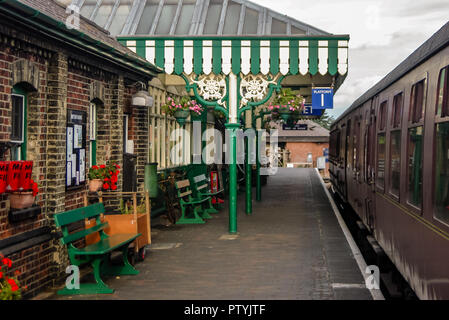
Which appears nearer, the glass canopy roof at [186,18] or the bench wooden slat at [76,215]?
the bench wooden slat at [76,215]

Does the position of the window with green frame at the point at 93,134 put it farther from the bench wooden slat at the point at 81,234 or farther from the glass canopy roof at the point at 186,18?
the glass canopy roof at the point at 186,18

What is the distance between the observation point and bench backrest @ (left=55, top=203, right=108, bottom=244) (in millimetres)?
6762

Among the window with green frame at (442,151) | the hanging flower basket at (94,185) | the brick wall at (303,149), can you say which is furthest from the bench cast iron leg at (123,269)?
the brick wall at (303,149)

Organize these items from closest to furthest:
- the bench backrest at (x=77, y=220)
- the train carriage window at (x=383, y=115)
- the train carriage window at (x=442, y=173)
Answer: the train carriage window at (x=442, y=173)
the bench backrest at (x=77, y=220)
the train carriage window at (x=383, y=115)

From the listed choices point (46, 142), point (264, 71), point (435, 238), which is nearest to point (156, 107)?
point (264, 71)

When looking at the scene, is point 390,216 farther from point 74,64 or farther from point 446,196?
point 74,64

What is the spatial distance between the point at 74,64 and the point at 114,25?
254 inches

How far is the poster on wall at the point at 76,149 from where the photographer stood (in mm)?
8570

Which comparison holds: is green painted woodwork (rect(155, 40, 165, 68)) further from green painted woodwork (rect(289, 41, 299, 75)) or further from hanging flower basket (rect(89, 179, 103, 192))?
hanging flower basket (rect(89, 179, 103, 192))

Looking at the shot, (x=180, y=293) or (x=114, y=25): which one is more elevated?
(x=114, y=25)

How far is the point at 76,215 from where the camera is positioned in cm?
721

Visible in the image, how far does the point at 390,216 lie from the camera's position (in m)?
8.06

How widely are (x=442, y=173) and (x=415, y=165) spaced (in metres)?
1.25

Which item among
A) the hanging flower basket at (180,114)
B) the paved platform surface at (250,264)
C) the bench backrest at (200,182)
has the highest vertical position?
the hanging flower basket at (180,114)
